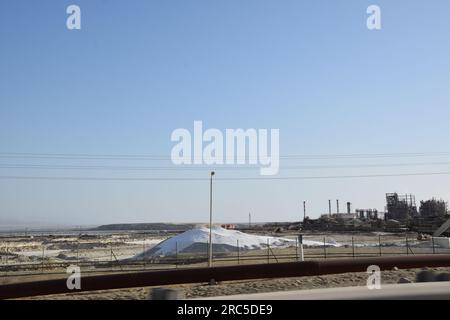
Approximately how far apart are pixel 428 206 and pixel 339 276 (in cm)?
11767

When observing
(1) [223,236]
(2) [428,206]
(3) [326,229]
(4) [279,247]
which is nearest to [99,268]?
(1) [223,236]

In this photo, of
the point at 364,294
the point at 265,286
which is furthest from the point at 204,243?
the point at 364,294

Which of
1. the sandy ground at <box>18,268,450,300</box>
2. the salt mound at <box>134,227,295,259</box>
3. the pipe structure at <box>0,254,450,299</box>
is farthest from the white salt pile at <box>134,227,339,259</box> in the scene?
the sandy ground at <box>18,268,450,300</box>

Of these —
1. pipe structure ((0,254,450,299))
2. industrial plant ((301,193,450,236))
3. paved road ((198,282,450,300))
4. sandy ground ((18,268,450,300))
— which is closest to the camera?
paved road ((198,282,450,300))

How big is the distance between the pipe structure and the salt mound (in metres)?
28.3

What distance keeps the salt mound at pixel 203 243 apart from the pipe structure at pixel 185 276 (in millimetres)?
28325

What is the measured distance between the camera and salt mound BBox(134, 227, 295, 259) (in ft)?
152

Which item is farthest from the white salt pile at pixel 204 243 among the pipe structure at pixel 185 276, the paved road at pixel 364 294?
the paved road at pixel 364 294

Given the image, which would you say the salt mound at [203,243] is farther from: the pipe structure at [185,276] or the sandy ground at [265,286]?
the sandy ground at [265,286]

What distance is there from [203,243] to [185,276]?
33461 millimetres

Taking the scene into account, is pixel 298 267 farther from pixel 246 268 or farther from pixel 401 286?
pixel 401 286

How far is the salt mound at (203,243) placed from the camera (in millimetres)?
46406

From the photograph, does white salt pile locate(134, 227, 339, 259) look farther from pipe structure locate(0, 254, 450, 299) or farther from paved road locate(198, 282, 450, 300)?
paved road locate(198, 282, 450, 300)

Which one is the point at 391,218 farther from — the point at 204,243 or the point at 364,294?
the point at 364,294
